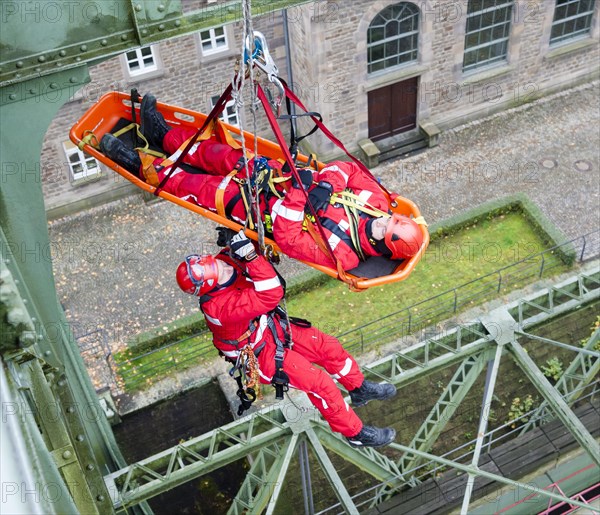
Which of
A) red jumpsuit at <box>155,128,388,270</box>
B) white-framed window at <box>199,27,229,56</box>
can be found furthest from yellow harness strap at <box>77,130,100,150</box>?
white-framed window at <box>199,27,229,56</box>


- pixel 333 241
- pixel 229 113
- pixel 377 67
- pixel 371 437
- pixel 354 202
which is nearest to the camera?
pixel 333 241

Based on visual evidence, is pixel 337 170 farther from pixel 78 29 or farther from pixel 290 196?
pixel 78 29

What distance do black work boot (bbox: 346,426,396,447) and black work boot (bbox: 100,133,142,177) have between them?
4.36 metres

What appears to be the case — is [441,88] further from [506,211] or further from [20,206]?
[20,206]

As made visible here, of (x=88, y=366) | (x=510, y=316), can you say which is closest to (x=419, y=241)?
(x=510, y=316)

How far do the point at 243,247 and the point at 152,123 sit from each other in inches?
101

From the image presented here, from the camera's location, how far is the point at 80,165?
20.8m

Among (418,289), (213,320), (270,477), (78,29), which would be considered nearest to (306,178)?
(213,320)

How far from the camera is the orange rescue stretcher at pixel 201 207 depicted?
31.7ft

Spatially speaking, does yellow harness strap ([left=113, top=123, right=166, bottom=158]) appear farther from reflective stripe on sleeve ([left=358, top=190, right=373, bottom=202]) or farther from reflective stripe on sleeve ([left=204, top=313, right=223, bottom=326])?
reflective stripe on sleeve ([left=358, top=190, right=373, bottom=202])

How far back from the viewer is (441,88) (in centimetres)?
2212

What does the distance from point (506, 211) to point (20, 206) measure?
46.9ft

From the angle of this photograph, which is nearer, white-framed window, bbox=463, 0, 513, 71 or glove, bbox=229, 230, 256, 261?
glove, bbox=229, 230, 256, 261

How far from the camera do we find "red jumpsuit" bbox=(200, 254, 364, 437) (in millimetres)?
10133
